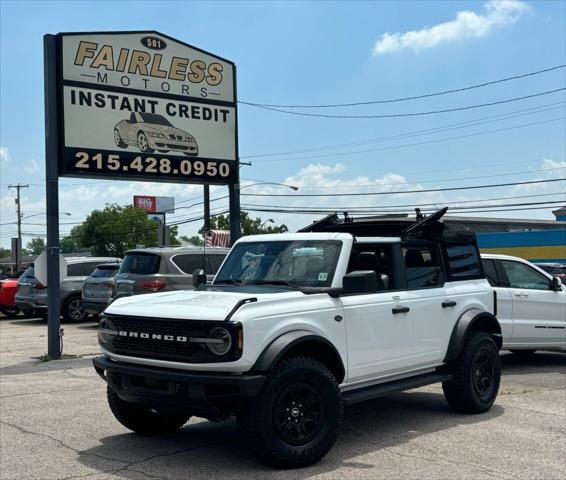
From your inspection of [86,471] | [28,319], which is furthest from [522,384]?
[28,319]

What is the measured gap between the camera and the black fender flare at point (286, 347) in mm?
5207

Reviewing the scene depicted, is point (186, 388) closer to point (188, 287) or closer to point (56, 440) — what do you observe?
point (56, 440)

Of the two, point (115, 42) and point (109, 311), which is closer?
point (109, 311)

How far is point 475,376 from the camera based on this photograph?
7219 mm

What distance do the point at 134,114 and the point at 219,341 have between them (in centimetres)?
963

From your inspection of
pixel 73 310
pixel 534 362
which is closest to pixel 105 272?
pixel 73 310

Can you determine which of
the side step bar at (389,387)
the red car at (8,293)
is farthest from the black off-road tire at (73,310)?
the side step bar at (389,387)

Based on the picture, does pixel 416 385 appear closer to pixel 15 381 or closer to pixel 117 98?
pixel 15 381

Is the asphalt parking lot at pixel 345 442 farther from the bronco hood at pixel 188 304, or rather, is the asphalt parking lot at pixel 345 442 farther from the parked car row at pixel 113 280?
the parked car row at pixel 113 280

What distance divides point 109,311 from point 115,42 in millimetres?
9168

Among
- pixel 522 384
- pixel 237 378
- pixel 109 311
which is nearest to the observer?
pixel 237 378

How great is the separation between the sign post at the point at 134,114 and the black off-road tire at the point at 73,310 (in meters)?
7.46

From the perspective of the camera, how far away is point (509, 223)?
76938mm

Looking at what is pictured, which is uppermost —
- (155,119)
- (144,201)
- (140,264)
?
(144,201)
